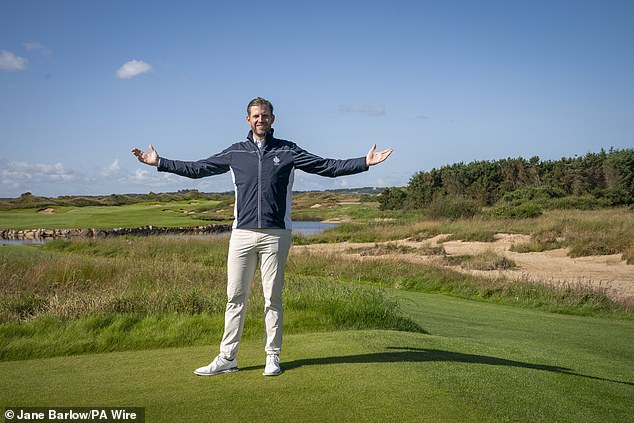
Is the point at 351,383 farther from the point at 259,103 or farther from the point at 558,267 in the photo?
the point at 558,267

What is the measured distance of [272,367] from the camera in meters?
4.58

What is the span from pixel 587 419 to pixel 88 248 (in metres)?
26.5

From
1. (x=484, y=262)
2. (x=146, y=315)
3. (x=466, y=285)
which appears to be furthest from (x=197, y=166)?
(x=484, y=262)

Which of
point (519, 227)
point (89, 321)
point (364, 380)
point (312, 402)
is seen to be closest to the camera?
point (312, 402)

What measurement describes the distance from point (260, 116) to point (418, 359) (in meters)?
2.71

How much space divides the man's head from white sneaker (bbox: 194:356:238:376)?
6.54 feet

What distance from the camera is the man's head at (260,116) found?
16.1ft

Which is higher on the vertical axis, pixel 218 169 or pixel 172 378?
pixel 218 169

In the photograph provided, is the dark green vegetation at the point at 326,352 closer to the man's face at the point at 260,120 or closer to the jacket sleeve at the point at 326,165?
the jacket sleeve at the point at 326,165

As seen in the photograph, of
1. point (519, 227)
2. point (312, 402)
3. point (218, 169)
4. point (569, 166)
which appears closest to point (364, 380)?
point (312, 402)

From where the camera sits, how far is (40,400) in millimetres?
3918

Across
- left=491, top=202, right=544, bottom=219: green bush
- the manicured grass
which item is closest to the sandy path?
left=491, top=202, right=544, bottom=219: green bush

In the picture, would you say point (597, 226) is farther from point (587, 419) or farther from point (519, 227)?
point (587, 419)

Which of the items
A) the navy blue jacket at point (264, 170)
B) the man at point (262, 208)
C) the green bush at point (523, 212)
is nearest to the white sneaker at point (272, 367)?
the man at point (262, 208)
